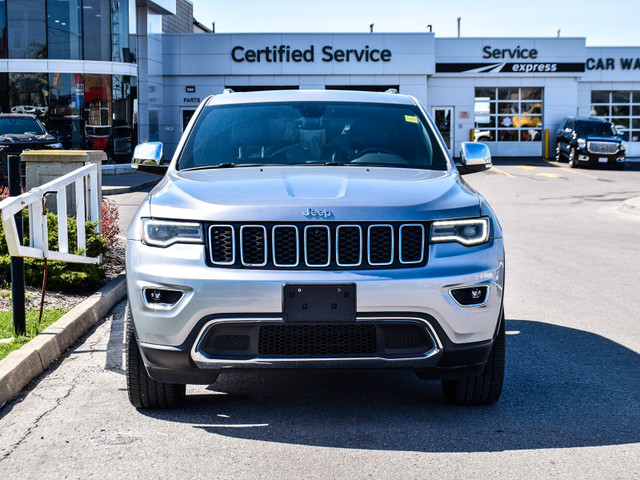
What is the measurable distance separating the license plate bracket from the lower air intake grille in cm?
11

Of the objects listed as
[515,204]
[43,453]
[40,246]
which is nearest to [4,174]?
[515,204]

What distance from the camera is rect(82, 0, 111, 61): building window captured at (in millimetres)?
31047

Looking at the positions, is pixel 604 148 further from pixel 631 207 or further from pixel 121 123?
pixel 121 123

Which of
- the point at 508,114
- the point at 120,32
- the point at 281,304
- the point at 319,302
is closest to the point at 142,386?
the point at 281,304

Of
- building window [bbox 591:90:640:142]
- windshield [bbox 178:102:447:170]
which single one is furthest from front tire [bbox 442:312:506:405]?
building window [bbox 591:90:640:142]

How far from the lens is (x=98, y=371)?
5836 mm

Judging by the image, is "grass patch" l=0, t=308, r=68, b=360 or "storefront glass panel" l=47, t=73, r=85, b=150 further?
"storefront glass panel" l=47, t=73, r=85, b=150

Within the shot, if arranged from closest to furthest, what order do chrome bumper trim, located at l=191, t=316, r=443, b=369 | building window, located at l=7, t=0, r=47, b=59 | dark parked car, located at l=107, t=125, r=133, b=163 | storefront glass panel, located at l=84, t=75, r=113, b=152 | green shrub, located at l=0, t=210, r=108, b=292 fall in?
chrome bumper trim, located at l=191, t=316, r=443, b=369 < green shrub, located at l=0, t=210, r=108, b=292 < building window, located at l=7, t=0, r=47, b=59 < storefront glass panel, located at l=84, t=75, r=113, b=152 < dark parked car, located at l=107, t=125, r=133, b=163

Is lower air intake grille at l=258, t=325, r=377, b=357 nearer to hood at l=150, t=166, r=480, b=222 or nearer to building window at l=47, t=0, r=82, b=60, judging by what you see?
hood at l=150, t=166, r=480, b=222

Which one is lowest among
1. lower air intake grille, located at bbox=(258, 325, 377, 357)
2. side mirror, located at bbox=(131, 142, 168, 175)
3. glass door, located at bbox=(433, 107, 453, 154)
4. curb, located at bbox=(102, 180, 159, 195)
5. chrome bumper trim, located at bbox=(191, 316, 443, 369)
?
curb, located at bbox=(102, 180, 159, 195)

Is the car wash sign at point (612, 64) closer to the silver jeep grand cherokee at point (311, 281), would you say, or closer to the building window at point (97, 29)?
the building window at point (97, 29)

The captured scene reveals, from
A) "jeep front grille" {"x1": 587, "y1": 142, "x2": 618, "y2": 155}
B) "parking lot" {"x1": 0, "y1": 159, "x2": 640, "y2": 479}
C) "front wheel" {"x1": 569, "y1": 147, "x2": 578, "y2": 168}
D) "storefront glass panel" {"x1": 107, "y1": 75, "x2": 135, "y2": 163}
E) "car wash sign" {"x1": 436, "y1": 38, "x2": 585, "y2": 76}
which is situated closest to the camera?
"parking lot" {"x1": 0, "y1": 159, "x2": 640, "y2": 479}

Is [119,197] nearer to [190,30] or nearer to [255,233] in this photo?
[255,233]

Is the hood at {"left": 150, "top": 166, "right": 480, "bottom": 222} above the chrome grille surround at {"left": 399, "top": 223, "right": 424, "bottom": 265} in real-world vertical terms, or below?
above
